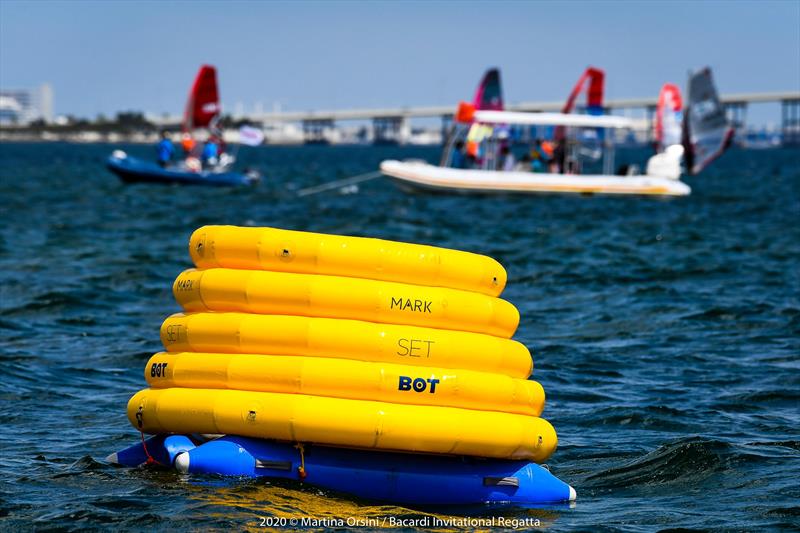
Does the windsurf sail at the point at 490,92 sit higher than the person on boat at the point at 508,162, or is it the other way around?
the windsurf sail at the point at 490,92

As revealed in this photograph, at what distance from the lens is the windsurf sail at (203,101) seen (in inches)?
1923

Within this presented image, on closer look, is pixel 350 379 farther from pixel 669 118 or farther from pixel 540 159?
pixel 669 118

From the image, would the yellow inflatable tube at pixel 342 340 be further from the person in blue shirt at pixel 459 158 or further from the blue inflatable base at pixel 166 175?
the blue inflatable base at pixel 166 175

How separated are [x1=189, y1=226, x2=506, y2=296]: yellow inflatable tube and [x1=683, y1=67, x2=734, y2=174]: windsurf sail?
147 feet

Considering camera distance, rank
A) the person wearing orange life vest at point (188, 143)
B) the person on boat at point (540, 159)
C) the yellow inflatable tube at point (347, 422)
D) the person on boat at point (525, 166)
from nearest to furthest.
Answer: the yellow inflatable tube at point (347, 422)
the person on boat at point (540, 159)
the person on boat at point (525, 166)
the person wearing orange life vest at point (188, 143)

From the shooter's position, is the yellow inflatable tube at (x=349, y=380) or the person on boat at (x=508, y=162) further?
the person on boat at (x=508, y=162)

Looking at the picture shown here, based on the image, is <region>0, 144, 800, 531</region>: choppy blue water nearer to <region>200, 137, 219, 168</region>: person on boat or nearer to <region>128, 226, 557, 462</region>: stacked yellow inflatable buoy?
<region>128, 226, 557, 462</region>: stacked yellow inflatable buoy

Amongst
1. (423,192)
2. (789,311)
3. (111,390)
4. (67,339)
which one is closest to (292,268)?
(111,390)

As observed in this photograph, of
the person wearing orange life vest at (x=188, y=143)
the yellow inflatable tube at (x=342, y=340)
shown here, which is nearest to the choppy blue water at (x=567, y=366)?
the yellow inflatable tube at (x=342, y=340)

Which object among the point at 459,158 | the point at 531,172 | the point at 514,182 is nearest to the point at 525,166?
the point at 531,172

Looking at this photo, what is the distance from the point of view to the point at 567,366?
12.7m

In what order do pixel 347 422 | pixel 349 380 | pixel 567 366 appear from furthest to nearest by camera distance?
pixel 567 366 → pixel 349 380 → pixel 347 422

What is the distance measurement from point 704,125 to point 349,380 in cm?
4595

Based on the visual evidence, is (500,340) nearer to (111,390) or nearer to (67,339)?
(111,390)
